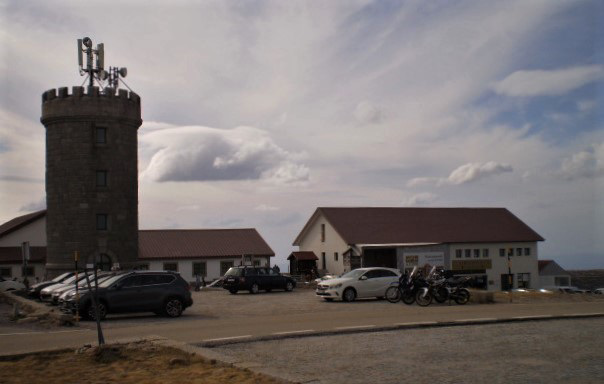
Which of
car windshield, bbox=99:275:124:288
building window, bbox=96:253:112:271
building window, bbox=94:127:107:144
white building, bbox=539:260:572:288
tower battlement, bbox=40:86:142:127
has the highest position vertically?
tower battlement, bbox=40:86:142:127

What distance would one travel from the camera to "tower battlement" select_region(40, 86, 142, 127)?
4112 cm

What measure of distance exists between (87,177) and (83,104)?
460cm

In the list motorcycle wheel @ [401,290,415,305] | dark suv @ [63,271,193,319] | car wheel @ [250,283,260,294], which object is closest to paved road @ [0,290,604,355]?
dark suv @ [63,271,193,319]

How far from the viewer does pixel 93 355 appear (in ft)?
39.4

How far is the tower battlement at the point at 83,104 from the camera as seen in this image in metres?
41.1

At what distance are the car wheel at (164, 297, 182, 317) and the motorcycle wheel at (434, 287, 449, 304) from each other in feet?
32.9

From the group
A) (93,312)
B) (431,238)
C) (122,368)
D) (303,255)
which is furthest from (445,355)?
(303,255)

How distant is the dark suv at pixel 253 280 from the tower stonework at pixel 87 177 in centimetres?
1031

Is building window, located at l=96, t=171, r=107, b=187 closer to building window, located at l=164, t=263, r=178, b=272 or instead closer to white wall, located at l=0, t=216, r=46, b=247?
building window, located at l=164, t=263, r=178, b=272

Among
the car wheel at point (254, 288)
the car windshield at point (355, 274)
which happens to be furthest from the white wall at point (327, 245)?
the car windshield at point (355, 274)

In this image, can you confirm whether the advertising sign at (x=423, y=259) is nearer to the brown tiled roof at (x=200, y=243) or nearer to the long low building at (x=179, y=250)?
the long low building at (x=179, y=250)

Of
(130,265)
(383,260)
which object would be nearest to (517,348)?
(130,265)

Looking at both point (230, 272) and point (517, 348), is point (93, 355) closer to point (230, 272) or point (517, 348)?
point (517, 348)

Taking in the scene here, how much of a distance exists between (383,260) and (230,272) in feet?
71.4
